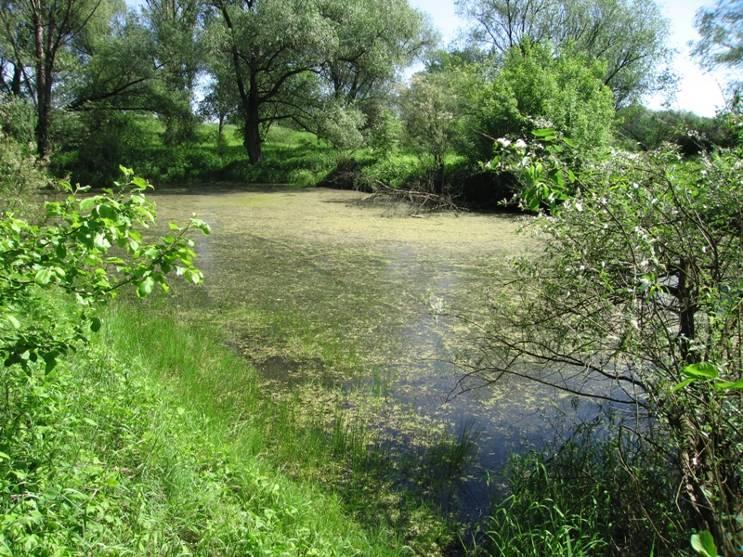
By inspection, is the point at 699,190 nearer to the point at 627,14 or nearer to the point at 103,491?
the point at 103,491

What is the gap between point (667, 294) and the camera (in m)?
2.16

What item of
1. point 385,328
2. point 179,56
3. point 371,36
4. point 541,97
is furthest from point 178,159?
point 385,328

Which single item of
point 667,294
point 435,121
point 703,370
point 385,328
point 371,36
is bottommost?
point 385,328

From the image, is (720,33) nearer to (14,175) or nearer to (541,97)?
(541,97)

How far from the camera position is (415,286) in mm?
6965

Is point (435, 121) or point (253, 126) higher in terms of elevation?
point (253, 126)

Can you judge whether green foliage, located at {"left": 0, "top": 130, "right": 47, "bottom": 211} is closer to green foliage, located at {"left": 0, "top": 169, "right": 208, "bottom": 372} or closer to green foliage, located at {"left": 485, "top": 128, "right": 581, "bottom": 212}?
green foliage, located at {"left": 0, "top": 169, "right": 208, "bottom": 372}

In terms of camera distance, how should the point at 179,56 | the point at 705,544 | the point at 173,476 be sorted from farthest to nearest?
the point at 179,56 → the point at 173,476 → the point at 705,544

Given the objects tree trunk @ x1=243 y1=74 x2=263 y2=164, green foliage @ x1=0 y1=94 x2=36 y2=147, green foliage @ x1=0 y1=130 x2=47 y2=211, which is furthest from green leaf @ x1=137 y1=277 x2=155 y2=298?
tree trunk @ x1=243 y1=74 x2=263 y2=164

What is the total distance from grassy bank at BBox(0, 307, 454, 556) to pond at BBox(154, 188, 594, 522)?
0.39m

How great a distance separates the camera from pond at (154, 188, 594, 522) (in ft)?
11.7

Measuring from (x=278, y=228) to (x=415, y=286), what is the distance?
4.81 meters

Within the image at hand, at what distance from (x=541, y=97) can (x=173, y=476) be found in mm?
13328

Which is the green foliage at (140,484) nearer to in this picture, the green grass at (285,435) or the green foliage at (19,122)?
the green grass at (285,435)
